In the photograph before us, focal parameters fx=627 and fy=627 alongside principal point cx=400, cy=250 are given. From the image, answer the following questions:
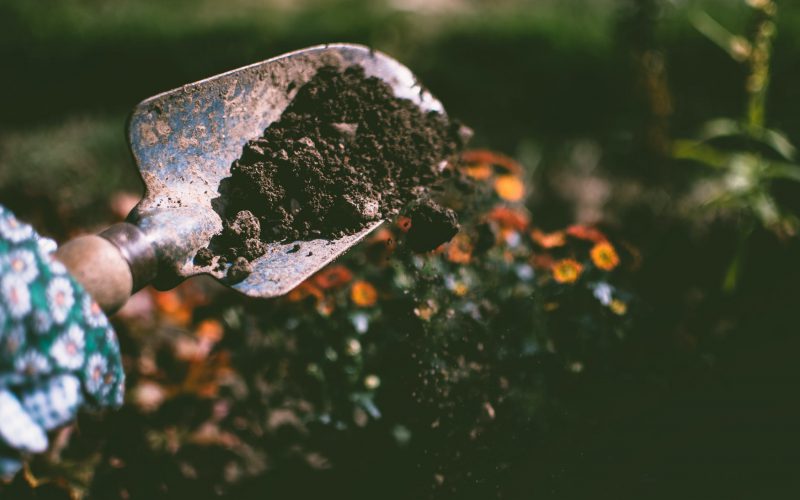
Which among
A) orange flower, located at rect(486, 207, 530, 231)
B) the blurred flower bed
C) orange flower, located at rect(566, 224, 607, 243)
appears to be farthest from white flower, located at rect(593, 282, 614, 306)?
orange flower, located at rect(486, 207, 530, 231)

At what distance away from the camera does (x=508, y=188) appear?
1.69 m

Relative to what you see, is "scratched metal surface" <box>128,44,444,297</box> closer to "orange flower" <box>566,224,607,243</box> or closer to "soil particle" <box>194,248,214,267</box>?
"soil particle" <box>194,248,214,267</box>

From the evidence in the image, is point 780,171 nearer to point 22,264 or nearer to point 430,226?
point 430,226

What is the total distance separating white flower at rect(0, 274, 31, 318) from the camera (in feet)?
2.93

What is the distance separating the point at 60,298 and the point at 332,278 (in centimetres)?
73

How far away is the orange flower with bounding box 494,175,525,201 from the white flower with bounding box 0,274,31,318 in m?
1.13

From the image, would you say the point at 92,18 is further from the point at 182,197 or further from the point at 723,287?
the point at 723,287

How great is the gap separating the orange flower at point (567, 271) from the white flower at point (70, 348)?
1.02m

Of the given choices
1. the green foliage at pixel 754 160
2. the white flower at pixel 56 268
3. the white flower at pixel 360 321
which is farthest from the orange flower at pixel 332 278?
the green foliage at pixel 754 160

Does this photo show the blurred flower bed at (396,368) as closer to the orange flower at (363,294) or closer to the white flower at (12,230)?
the orange flower at (363,294)

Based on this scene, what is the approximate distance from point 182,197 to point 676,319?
1.24 metres

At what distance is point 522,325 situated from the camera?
1463 millimetres

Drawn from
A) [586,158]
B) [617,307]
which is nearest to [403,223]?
[617,307]

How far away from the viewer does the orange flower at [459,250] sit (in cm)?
148
